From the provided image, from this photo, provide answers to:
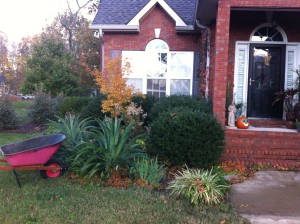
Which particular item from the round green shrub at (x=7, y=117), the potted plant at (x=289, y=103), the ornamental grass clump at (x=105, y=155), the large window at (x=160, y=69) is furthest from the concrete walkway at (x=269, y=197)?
the round green shrub at (x=7, y=117)

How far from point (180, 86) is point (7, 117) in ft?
21.5

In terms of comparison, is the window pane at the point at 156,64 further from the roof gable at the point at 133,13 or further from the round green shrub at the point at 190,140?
the round green shrub at the point at 190,140

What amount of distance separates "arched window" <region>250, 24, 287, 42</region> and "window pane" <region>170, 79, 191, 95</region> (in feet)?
10.8

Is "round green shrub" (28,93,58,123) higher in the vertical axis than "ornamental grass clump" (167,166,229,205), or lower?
higher

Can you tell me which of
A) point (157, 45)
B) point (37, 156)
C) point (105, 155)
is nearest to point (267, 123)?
point (157, 45)

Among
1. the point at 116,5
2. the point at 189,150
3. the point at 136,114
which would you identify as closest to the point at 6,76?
the point at 116,5

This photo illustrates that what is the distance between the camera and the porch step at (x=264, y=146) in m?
8.84

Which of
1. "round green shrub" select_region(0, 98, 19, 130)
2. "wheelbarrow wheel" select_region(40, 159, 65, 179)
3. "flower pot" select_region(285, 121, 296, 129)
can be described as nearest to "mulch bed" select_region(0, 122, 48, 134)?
"round green shrub" select_region(0, 98, 19, 130)

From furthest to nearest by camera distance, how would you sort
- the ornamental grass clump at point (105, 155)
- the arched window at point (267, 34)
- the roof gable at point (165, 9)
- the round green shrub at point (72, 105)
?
the round green shrub at point (72, 105) → the roof gable at point (165, 9) → the arched window at point (267, 34) → the ornamental grass clump at point (105, 155)

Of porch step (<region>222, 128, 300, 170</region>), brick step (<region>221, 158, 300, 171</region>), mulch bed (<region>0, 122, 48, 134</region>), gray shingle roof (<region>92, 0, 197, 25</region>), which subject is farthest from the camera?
mulch bed (<region>0, 122, 48, 134</region>)

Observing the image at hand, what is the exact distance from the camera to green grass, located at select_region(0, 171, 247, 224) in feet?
17.2

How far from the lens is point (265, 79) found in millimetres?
11656

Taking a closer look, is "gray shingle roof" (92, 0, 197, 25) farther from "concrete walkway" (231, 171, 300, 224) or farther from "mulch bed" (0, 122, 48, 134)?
"concrete walkway" (231, 171, 300, 224)

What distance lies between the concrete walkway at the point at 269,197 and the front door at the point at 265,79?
3829 millimetres
